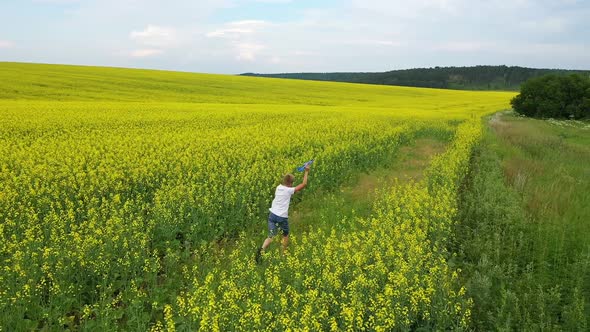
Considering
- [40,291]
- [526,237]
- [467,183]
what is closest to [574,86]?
[467,183]

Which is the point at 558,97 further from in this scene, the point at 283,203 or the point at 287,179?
the point at 283,203

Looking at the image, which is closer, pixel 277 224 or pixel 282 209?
pixel 282 209

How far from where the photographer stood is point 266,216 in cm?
1012

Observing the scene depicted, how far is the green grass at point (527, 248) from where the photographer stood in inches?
229

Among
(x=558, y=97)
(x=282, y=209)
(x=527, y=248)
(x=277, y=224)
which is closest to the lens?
(x=527, y=248)

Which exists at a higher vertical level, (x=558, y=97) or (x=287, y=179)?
(x=558, y=97)

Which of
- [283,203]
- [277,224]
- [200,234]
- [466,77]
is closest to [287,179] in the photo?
[283,203]

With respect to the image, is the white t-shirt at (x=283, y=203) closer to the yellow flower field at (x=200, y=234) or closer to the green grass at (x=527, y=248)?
the yellow flower field at (x=200, y=234)

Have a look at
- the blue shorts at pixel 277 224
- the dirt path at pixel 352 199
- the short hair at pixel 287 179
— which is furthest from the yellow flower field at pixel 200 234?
the short hair at pixel 287 179

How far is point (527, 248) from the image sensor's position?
25.1ft

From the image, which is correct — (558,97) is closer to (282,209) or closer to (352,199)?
(352,199)

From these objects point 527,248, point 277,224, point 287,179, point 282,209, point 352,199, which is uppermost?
point 287,179

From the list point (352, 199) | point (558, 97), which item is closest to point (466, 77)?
point (558, 97)

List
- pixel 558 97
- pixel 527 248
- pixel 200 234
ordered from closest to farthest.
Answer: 1. pixel 527 248
2. pixel 200 234
3. pixel 558 97
